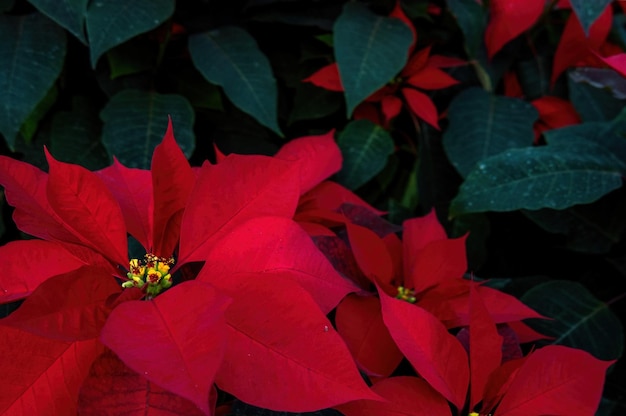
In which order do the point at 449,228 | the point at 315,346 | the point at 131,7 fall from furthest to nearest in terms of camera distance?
1. the point at 449,228
2. the point at 131,7
3. the point at 315,346

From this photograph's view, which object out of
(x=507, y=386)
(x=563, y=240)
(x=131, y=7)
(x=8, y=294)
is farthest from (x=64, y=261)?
Result: (x=563, y=240)

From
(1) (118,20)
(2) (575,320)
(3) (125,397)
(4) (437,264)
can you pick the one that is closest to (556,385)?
(4) (437,264)

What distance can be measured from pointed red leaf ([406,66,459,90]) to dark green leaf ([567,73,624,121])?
21 centimetres

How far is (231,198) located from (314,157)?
0.65ft

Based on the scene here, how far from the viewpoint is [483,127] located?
0.92 metres

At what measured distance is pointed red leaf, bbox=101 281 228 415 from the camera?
31 centimetres

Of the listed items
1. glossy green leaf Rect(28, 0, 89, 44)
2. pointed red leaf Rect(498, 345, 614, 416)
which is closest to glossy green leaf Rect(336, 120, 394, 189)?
glossy green leaf Rect(28, 0, 89, 44)

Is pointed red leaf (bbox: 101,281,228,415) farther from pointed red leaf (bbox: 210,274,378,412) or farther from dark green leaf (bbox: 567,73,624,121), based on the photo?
dark green leaf (bbox: 567,73,624,121)

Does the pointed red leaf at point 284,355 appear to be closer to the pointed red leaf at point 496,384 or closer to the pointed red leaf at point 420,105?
the pointed red leaf at point 496,384

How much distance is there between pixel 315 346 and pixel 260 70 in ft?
1.84

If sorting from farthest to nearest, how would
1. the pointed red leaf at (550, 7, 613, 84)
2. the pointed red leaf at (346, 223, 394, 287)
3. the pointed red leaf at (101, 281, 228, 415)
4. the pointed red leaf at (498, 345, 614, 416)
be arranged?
the pointed red leaf at (550, 7, 613, 84) → the pointed red leaf at (346, 223, 394, 287) → the pointed red leaf at (498, 345, 614, 416) → the pointed red leaf at (101, 281, 228, 415)

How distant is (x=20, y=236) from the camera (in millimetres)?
859

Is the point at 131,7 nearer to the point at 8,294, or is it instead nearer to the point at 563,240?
the point at 8,294

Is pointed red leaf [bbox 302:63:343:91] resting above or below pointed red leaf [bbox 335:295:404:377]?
below
